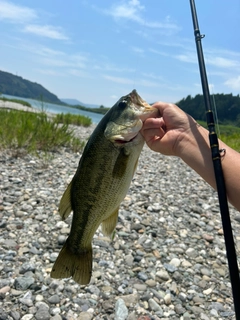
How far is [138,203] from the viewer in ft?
19.6

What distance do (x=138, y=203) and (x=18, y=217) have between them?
7.49 feet

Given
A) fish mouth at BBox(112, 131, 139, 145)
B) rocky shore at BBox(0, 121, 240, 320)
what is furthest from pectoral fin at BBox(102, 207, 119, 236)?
rocky shore at BBox(0, 121, 240, 320)

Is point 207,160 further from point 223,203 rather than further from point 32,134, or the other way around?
point 32,134

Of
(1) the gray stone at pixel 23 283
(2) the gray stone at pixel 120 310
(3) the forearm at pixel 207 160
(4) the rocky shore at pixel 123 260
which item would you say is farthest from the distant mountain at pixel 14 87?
(3) the forearm at pixel 207 160

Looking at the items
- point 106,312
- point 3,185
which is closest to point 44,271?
point 106,312

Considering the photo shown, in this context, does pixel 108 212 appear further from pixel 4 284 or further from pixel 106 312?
pixel 4 284

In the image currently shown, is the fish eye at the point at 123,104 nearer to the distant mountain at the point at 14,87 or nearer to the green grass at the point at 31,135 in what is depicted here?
the green grass at the point at 31,135

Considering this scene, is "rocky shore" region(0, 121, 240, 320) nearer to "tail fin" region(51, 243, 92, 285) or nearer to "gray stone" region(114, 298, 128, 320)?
"gray stone" region(114, 298, 128, 320)

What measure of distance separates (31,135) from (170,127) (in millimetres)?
6403

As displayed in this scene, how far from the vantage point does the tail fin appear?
7.16 feet

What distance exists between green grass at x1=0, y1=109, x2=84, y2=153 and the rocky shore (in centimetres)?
138

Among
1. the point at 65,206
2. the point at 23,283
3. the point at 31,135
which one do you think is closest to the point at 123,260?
the point at 23,283

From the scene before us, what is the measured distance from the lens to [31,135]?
27.4 feet

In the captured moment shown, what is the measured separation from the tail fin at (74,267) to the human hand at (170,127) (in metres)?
1.03
